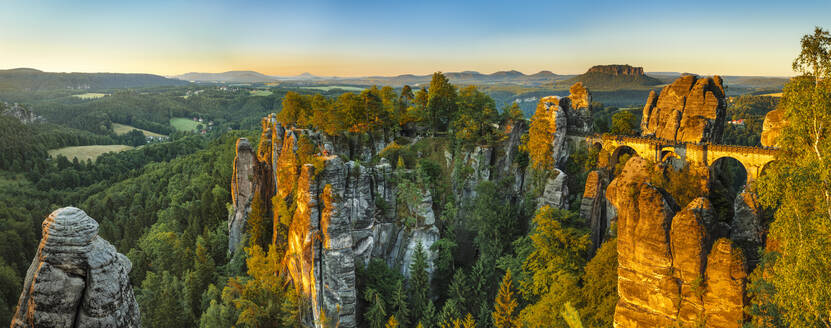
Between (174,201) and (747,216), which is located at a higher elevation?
(747,216)

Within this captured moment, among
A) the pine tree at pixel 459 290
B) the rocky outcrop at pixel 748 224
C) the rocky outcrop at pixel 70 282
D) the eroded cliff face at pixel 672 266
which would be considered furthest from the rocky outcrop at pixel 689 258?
the rocky outcrop at pixel 70 282

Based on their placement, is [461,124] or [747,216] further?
[461,124]

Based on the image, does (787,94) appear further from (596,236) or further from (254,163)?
(254,163)

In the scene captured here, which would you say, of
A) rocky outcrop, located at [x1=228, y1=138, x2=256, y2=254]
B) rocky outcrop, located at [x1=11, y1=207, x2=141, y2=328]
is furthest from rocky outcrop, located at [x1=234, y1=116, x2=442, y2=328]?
rocky outcrop, located at [x1=11, y1=207, x2=141, y2=328]

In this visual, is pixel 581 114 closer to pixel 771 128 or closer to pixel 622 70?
pixel 771 128

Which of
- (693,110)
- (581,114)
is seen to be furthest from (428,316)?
(693,110)

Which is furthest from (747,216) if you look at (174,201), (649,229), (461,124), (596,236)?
(174,201)
